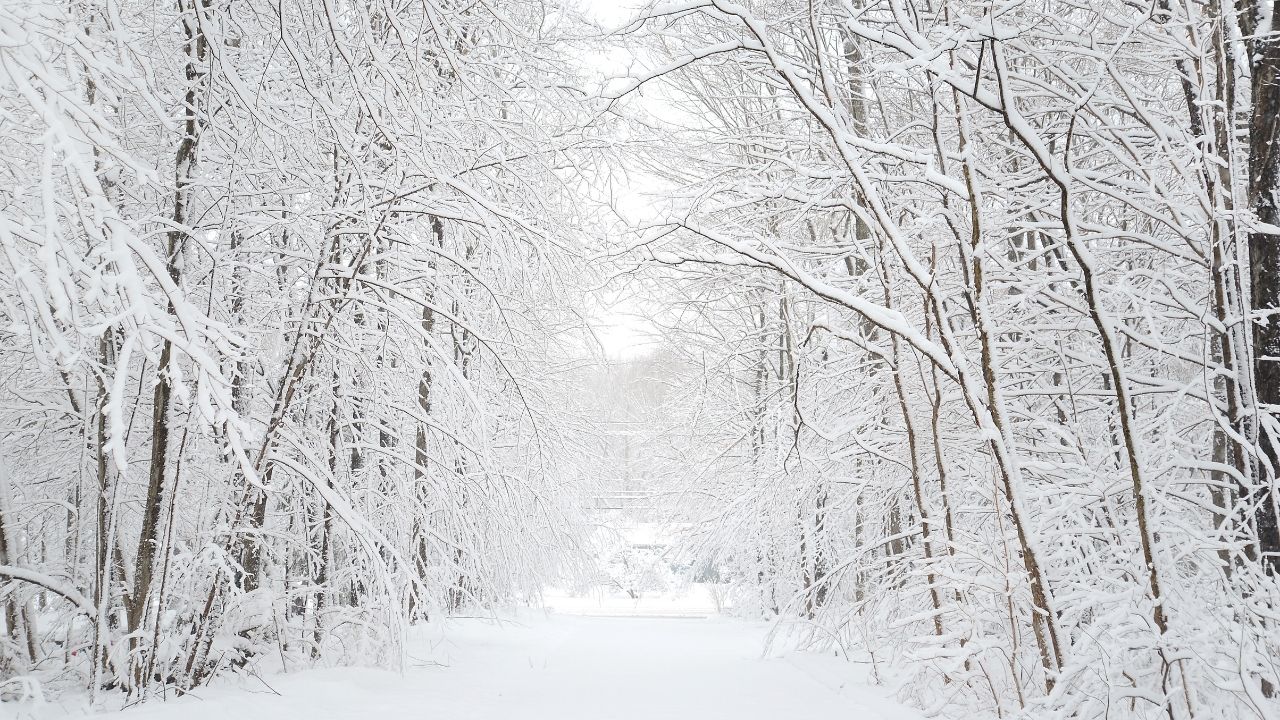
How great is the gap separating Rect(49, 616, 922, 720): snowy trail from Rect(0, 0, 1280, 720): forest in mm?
430

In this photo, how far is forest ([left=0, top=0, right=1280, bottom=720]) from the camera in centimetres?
277

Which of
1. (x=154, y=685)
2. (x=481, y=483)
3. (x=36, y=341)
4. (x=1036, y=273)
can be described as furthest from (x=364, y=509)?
(x=1036, y=273)

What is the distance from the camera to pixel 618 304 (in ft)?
18.5

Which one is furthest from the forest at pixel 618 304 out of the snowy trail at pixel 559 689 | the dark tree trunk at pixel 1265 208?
the snowy trail at pixel 559 689

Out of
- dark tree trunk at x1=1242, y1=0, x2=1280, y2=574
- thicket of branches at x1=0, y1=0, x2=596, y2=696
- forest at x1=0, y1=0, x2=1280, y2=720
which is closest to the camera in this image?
forest at x1=0, y1=0, x2=1280, y2=720

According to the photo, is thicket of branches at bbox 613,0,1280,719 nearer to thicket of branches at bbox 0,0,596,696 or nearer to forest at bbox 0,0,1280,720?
forest at bbox 0,0,1280,720

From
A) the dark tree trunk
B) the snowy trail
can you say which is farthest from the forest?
the snowy trail

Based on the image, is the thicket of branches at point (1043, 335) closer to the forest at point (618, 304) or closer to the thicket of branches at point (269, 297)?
the forest at point (618, 304)

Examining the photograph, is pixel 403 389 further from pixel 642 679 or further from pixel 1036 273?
pixel 1036 273

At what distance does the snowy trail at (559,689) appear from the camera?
4.67 m

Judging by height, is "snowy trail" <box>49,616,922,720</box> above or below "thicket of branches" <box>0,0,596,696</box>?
below

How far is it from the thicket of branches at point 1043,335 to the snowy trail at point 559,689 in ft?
2.33

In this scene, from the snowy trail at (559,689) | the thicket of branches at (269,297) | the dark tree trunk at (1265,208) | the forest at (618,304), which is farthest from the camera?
the snowy trail at (559,689)

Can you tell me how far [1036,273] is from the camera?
186 inches
